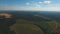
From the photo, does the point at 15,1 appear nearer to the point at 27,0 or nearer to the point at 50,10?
the point at 27,0

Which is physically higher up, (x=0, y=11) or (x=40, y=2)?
(x=40, y=2)

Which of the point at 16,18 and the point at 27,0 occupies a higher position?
the point at 27,0

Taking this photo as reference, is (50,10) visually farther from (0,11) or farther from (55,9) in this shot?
(0,11)

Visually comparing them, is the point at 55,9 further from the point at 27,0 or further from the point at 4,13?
the point at 4,13

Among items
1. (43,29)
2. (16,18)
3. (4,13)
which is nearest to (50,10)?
(43,29)

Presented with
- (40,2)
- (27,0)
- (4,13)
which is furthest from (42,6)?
(4,13)

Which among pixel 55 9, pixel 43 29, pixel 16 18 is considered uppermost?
pixel 55 9

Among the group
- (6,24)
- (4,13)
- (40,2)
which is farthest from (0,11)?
(40,2)
